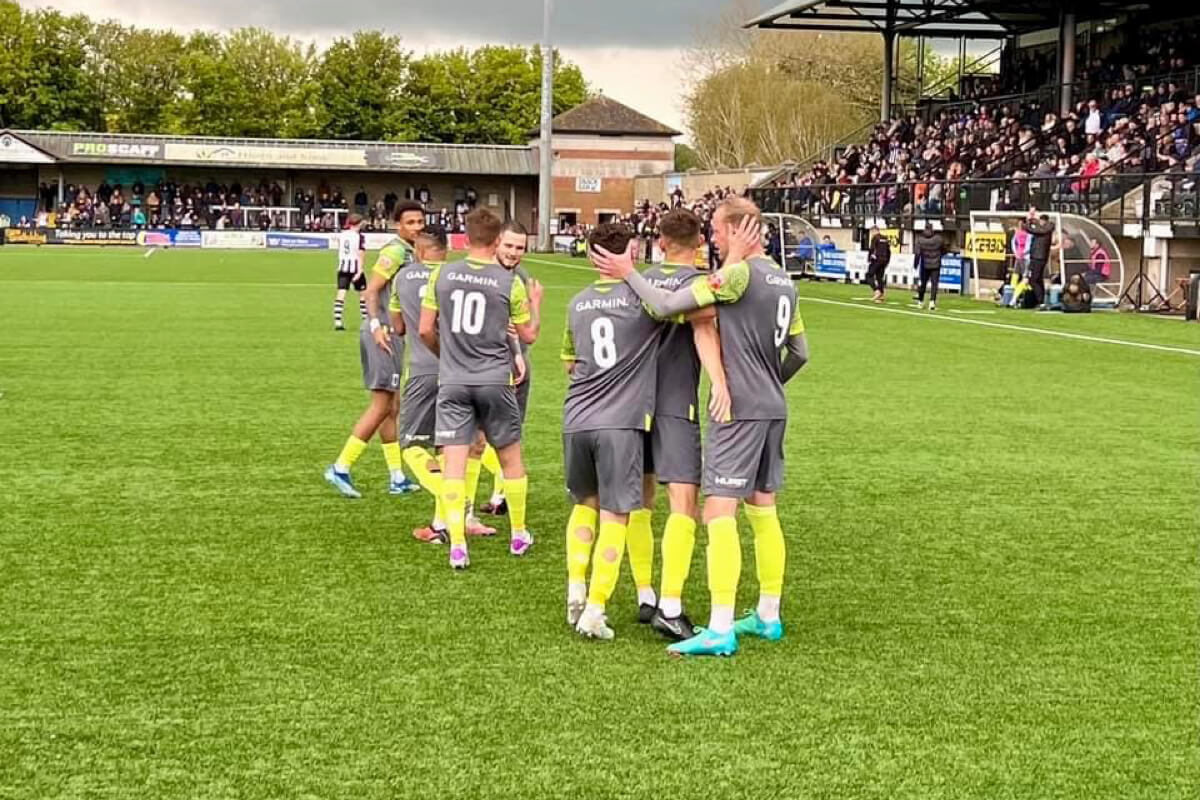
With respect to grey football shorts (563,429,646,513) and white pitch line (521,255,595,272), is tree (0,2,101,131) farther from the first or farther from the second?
grey football shorts (563,429,646,513)

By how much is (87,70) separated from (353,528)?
313ft

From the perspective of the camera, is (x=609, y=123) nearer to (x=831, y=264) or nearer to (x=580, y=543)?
(x=831, y=264)

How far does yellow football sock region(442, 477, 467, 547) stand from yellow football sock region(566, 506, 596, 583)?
1.16m

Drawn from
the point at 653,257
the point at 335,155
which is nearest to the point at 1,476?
the point at 653,257

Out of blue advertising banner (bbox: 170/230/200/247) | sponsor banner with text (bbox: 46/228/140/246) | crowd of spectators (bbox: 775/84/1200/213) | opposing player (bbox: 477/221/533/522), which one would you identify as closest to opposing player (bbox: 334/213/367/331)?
opposing player (bbox: 477/221/533/522)

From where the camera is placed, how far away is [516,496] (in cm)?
769

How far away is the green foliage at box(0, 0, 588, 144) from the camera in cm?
9306

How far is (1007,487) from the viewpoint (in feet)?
32.5

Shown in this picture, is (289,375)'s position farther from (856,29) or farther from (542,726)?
(856,29)

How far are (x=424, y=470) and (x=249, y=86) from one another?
92852mm

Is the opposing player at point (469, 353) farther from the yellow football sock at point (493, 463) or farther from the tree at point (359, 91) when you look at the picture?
the tree at point (359, 91)

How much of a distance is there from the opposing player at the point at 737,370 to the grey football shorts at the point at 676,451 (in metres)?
0.07

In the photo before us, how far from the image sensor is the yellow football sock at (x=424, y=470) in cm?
812

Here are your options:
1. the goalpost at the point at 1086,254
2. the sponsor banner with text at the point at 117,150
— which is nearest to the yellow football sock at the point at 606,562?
the goalpost at the point at 1086,254
